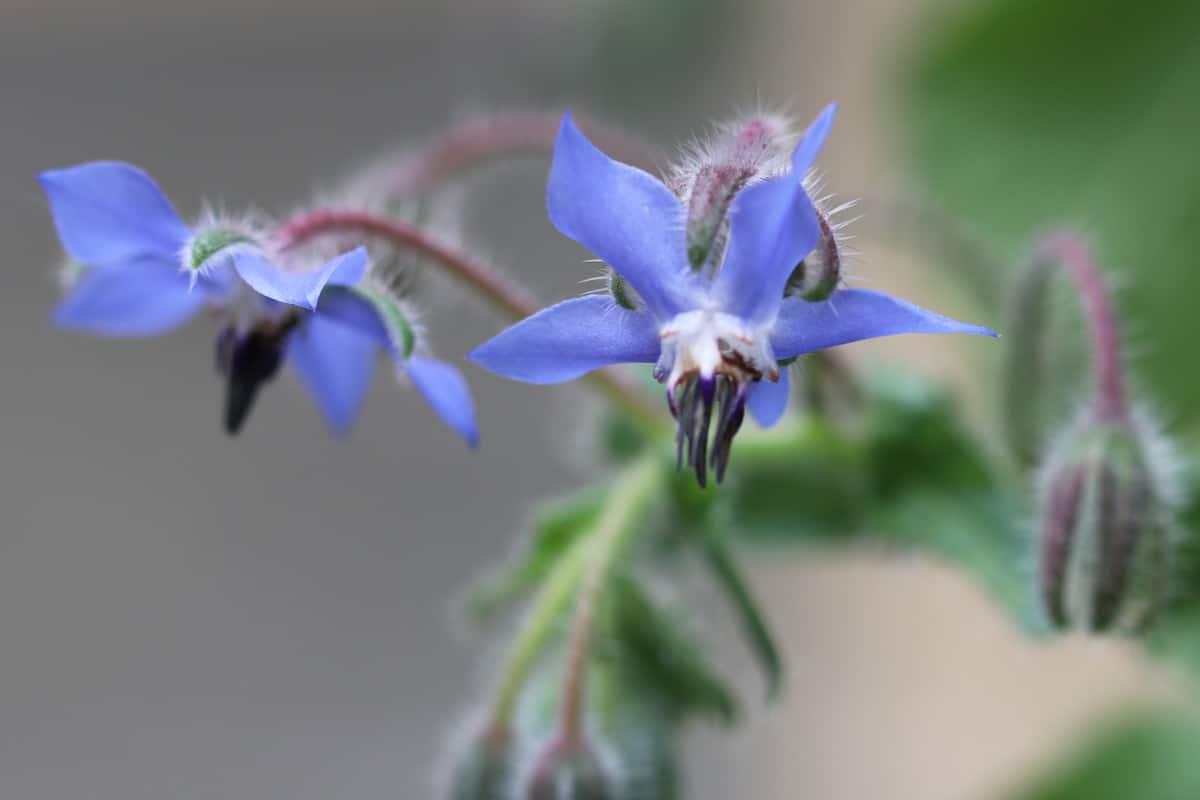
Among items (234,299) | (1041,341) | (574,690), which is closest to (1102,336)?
(1041,341)

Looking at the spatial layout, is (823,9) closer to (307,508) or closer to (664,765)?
(307,508)

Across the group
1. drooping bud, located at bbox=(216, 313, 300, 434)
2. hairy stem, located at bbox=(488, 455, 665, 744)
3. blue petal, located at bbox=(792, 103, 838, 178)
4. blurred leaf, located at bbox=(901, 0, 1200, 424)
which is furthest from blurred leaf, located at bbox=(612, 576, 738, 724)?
blurred leaf, located at bbox=(901, 0, 1200, 424)

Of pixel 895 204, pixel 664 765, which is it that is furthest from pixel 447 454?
pixel 664 765

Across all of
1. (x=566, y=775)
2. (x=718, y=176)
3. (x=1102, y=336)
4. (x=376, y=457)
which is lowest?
(x=566, y=775)

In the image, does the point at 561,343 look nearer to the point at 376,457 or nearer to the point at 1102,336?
the point at 1102,336

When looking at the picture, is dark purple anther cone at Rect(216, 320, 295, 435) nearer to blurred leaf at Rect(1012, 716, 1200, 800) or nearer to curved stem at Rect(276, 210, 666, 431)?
curved stem at Rect(276, 210, 666, 431)

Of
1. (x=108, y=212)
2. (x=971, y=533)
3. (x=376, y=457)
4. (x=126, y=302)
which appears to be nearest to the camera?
(x=108, y=212)
